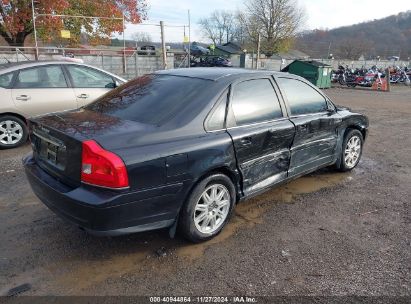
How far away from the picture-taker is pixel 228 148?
3.34 meters

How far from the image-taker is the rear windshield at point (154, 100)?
10.7ft

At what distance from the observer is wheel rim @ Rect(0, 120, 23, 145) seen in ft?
20.2

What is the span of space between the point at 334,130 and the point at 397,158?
2.33 metres

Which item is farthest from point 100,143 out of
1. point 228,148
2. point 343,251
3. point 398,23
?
point 398,23

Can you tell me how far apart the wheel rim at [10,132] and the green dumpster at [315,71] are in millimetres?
18066

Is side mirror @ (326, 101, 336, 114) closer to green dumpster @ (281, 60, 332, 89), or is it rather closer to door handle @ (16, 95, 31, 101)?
door handle @ (16, 95, 31, 101)

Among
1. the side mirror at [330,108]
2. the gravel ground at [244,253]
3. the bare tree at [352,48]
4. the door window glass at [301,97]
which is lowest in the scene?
the gravel ground at [244,253]

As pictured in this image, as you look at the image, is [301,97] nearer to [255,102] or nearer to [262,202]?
[255,102]

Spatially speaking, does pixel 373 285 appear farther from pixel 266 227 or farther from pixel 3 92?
pixel 3 92

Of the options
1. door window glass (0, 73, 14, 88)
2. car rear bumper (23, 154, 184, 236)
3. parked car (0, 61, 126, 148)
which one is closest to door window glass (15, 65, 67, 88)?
parked car (0, 61, 126, 148)

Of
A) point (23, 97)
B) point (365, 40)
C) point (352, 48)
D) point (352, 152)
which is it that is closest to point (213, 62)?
point (23, 97)

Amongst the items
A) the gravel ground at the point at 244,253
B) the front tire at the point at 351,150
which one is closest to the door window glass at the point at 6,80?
the gravel ground at the point at 244,253

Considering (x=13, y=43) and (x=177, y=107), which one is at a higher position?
(x=13, y=43)

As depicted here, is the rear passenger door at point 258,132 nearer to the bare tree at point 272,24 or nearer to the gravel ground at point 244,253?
the gravel ground at point 244,253
